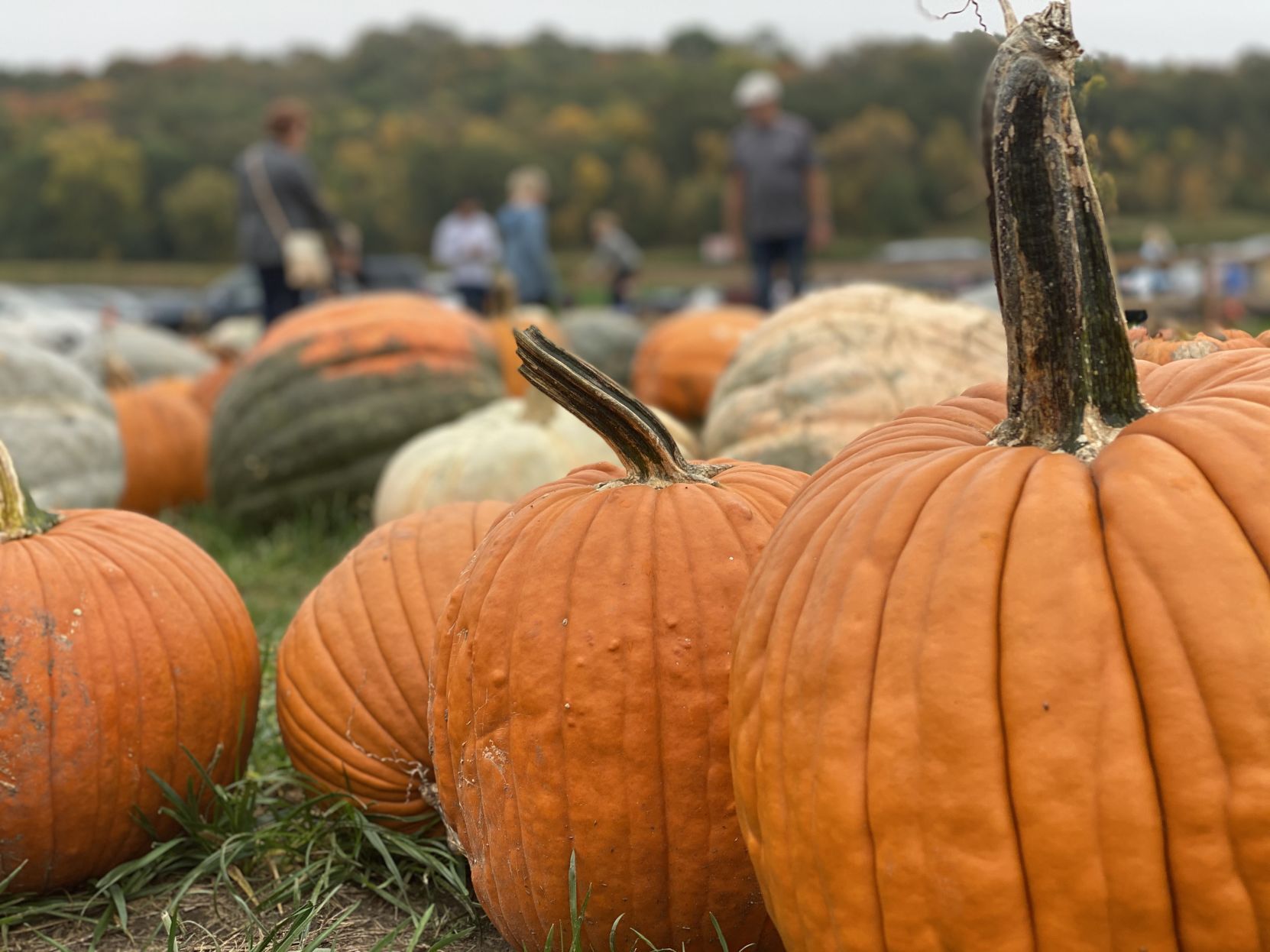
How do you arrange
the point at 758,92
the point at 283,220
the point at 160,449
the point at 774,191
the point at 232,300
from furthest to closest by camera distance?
the point at 232,300 → the point at 758,92 → the point at 774,191 → the point at 283,220 → the point at 160,449

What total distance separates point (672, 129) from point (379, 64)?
26.0 metres

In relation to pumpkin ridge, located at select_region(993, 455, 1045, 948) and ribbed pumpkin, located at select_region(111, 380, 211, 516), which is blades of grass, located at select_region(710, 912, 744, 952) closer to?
pumpkin ridge, located at select_region(993, 455, 1045, 948)

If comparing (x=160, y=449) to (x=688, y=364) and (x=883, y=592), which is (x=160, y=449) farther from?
(x=883, y=592)

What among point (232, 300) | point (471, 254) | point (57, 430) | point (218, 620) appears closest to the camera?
point (218, 620)

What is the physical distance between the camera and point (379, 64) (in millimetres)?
91125

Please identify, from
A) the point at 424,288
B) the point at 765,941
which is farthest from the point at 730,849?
the point at 424,288

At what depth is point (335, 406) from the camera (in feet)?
18.8

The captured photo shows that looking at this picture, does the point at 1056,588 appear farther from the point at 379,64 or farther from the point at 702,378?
the point at 379,64

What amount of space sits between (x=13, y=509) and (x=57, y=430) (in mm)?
2735

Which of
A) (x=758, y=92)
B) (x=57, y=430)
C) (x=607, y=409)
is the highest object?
(x=758, y=92)

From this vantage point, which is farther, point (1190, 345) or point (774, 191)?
point (774, 191)

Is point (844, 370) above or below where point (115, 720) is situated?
above

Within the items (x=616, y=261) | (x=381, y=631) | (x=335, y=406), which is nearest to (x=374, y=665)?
(x=381, y=631)

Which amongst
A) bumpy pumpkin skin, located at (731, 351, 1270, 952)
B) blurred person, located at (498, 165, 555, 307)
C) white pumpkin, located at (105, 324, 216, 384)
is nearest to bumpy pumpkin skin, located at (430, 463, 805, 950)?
bumpy pumpkin skin, located at (731, 351, 1270, 952)
